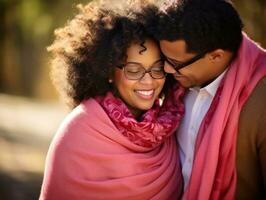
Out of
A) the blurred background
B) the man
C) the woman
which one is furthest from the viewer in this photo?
the blurred background

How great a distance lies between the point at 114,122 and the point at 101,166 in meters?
0.31

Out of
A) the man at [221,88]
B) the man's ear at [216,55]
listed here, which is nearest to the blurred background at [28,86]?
the man at [221,88]

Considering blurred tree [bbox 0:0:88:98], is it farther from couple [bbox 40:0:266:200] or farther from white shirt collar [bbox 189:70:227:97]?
white shirt collar [bbox 189:70:227:97]

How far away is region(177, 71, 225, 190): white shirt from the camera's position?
4.46m

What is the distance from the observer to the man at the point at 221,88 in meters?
4.18

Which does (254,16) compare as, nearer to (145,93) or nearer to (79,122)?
(145,93)

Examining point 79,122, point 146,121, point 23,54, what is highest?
point 79,122

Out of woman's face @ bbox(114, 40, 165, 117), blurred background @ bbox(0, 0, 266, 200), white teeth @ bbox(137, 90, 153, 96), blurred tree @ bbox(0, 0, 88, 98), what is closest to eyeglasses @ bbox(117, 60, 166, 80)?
woman's face @ bbox(114, 40, 165, 117)

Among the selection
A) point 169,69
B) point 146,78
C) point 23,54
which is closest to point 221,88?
point 169,69

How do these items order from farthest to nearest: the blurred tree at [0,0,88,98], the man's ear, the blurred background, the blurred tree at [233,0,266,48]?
the blurred tree at [0,0,88,98] → the blurred background → the blurred tree at [233,0,266,48] → the man's ear

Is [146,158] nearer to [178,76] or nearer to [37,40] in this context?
[178,76]

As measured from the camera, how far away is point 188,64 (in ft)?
14.3

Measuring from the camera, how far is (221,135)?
4.23 m

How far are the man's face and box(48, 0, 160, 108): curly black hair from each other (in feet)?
0.88
